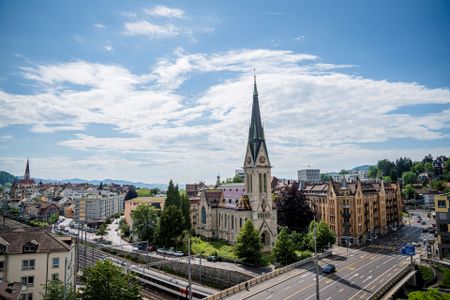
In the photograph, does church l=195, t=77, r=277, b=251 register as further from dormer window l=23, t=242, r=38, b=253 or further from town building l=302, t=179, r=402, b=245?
dormer window l=23, t=242, r=38, b=253

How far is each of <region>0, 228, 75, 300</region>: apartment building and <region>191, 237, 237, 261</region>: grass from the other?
1271 inches

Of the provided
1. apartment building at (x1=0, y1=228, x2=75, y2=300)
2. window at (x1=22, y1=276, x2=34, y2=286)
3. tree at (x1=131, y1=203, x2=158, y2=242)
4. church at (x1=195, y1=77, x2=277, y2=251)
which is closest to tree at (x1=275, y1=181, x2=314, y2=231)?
church at (x1=195, y1=77, x2=277, y2=251)

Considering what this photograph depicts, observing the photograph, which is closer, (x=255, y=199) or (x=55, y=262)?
(x=55, y=262)

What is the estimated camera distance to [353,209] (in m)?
81.9

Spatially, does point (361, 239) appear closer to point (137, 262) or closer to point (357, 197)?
point (357, 197)

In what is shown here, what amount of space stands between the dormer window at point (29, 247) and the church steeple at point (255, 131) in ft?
162

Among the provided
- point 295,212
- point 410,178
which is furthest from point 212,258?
point 410,178

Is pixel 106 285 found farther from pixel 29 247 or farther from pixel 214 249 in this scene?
pixel 214 249

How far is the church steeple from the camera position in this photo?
7881 centimetres

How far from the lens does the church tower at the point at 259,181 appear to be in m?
75.3

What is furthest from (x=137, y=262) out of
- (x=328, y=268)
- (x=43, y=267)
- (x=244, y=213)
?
(x=328, y=268)

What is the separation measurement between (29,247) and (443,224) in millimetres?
69291

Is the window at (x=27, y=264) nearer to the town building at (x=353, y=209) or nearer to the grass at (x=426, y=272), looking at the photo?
the grass at (x=426, y=272)

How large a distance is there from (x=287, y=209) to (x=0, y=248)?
64.1 m
